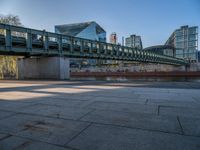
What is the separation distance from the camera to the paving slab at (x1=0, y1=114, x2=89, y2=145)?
2745 millimetres

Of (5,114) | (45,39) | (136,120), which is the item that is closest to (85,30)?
(45,39)

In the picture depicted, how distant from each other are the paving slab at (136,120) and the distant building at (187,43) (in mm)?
133088

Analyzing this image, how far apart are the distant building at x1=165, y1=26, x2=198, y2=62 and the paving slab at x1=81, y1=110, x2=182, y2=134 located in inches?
5240

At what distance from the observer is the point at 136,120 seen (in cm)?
364

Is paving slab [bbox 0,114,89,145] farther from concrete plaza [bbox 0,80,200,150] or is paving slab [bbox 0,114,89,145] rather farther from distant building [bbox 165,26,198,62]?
distant building [bbox 165,26,198,62]

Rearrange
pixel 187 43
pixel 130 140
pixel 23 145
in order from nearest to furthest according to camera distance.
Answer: pixel 23 145 → pixel 130 140 → pixel 187 43

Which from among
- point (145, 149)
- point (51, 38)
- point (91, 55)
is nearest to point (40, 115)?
point (145, 149)

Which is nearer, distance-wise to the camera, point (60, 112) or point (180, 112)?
point (180, 112)

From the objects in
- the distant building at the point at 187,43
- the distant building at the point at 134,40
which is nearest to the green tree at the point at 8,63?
the distant building at the point at 187,43

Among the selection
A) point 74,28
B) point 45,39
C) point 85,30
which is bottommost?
point 45,39

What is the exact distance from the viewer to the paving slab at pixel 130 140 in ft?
7.77

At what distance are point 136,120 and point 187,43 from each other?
5458 inches

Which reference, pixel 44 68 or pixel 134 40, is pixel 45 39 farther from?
pixel 134 40

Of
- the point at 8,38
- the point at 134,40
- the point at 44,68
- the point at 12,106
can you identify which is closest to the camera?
the point at 12,106
